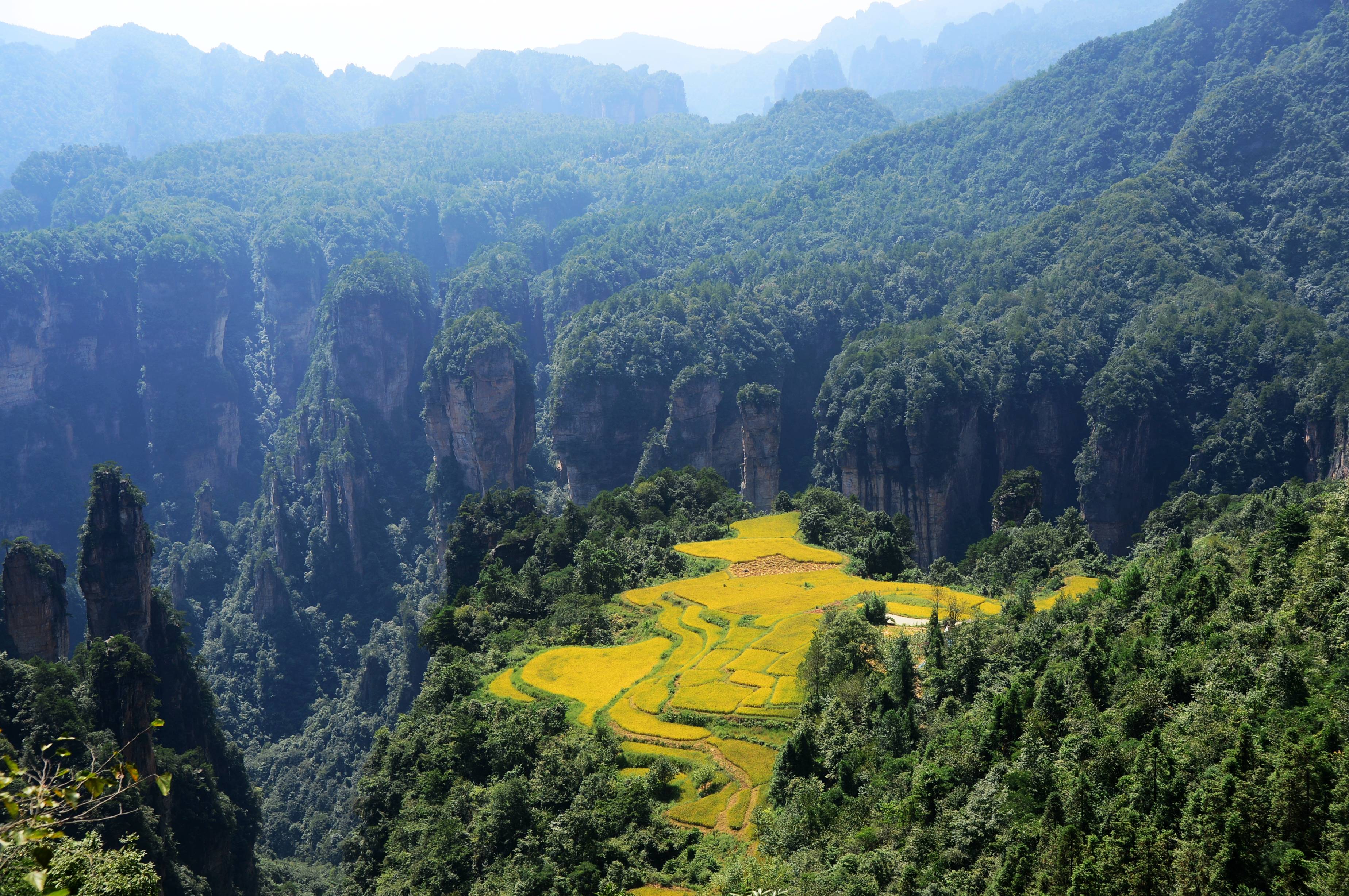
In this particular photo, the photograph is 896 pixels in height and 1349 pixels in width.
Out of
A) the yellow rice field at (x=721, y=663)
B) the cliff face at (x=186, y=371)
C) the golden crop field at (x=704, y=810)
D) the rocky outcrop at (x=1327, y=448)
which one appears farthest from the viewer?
the cliff face at (x=186, y=371)

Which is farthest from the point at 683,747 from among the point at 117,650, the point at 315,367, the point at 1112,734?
the point at 315,367

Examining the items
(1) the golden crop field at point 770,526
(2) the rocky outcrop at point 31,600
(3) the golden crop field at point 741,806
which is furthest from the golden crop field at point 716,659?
(2) the rocky outcrop at point 31,600

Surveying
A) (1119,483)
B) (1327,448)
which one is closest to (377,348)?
(1119,483)

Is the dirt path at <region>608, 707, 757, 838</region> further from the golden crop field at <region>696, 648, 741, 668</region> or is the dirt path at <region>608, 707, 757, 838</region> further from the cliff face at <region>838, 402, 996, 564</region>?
the cliff face at <region>838, 402, 996, 564</region>

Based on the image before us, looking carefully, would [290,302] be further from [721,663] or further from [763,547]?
[721,663]

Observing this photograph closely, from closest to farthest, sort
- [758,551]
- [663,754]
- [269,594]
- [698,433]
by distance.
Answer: [663,754]
[758,551]
[698,433]
[269,594]

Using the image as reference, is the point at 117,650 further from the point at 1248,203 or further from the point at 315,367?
the point at 1248,203

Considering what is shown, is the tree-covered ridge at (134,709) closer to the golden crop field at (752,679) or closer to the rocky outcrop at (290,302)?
the golden crop field at (752,679)
